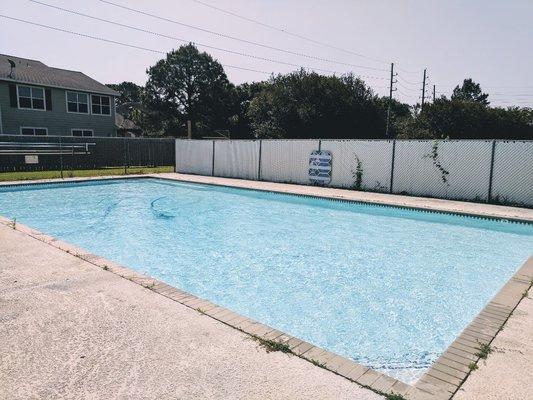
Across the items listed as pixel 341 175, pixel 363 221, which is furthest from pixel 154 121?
pixel 363 221

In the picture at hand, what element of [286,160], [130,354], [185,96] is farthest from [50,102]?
[130,354]

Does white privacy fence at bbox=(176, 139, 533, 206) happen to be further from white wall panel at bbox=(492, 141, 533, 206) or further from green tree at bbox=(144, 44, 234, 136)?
green tree at bbox=(144, 44, 234, 136)

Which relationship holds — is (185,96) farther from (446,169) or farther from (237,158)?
(446,169)

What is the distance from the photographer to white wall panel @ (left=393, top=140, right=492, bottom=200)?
13039mm

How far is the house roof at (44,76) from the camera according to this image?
82.1 feet

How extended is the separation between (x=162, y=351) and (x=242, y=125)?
47763 mm

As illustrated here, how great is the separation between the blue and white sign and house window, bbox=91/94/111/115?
19822 mm

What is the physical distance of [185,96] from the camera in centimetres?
4966

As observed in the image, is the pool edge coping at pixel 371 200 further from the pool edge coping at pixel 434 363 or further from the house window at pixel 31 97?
the house window at pixel 31 97

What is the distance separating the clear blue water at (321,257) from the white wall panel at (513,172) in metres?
2.88

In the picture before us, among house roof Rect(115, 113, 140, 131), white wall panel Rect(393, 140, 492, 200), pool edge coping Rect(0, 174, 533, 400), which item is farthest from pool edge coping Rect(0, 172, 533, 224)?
house roof Rect(115, 113, 140, 131)

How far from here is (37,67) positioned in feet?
92.8

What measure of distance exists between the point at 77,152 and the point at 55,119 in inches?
222

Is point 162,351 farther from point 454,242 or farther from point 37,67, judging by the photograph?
point 37,67
